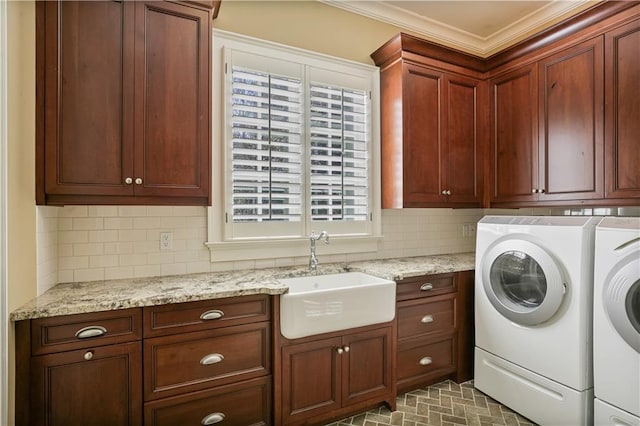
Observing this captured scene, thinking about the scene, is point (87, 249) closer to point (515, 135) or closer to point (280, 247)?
point (280, 247)

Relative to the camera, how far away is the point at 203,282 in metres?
1.97

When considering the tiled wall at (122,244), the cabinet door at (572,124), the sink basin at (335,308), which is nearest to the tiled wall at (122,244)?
the tiled wall at (122,244)

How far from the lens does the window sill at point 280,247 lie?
2.30 meters

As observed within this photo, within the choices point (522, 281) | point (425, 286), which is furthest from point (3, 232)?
point (522, 281)

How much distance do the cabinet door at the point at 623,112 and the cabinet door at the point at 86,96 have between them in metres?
2.86

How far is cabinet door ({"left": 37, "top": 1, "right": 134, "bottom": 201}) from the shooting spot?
5.35ft

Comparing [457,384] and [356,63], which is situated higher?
[356,63]

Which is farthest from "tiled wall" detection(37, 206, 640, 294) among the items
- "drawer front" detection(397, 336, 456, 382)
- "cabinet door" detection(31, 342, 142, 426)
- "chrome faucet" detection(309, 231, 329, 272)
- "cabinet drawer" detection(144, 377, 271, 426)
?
"drawer front" detection(397, 336, 456, 382)

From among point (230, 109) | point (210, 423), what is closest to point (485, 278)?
point (210, 423)

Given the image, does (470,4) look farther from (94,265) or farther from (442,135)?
(94,265)

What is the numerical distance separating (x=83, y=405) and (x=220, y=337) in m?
0.64

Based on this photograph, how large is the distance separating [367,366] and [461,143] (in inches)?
74.3

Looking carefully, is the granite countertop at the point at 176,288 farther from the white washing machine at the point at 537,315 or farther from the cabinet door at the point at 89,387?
the white washing machine at the point at 537,315

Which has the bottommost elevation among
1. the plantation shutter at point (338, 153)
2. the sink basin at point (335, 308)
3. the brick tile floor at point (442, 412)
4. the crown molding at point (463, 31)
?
the brick tile floor at point (442, 412)
